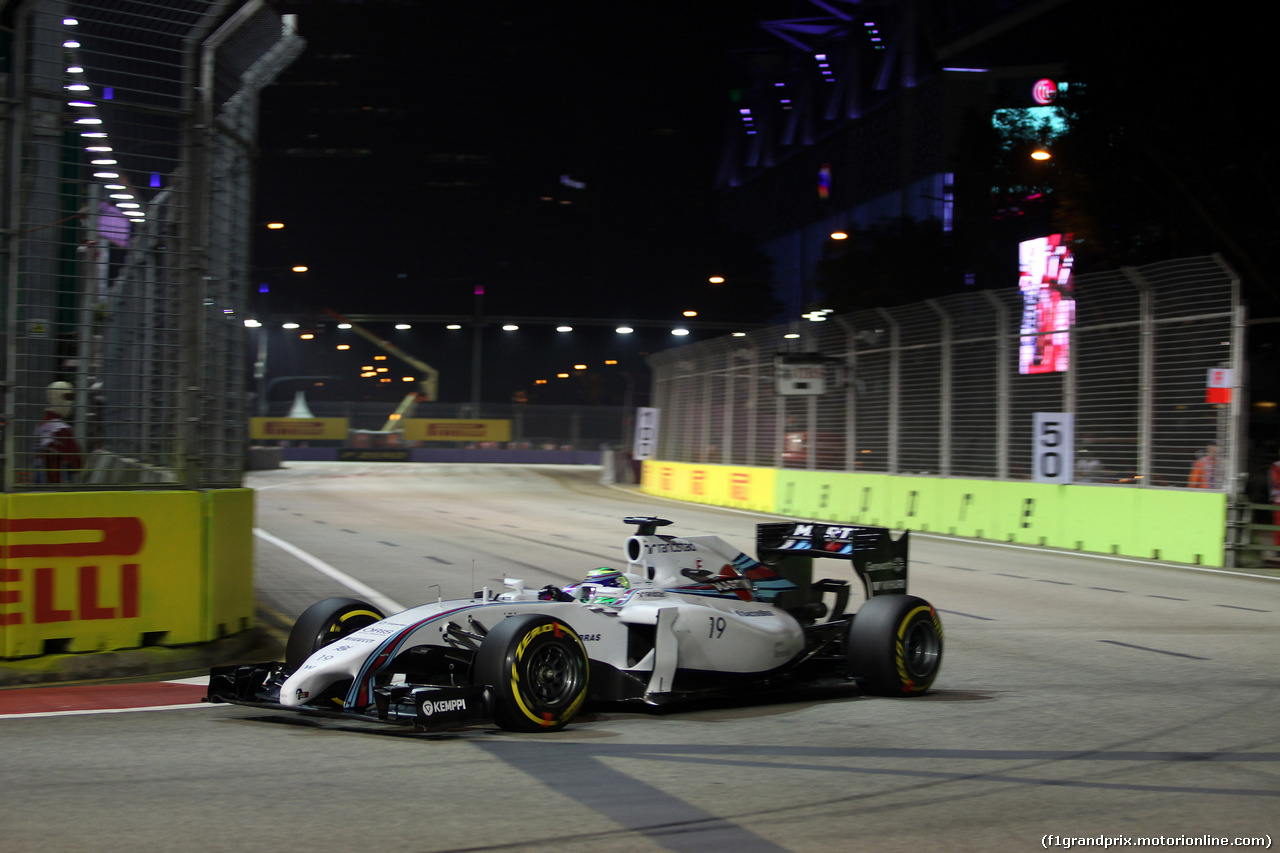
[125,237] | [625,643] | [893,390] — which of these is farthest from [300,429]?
[625,643]

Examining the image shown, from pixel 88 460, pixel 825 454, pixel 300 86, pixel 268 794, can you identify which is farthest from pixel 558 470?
pixel 268 794

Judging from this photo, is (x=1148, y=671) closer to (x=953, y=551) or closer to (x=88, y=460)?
(x=88, y=460)

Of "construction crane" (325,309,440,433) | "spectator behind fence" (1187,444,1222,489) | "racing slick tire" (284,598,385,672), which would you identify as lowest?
"racing slick tire" (284,598,385,672)

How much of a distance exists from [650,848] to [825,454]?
22491 millimetres

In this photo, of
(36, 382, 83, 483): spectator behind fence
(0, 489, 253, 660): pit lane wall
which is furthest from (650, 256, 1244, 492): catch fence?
(36, 382, 83, 483): spectator behind fence

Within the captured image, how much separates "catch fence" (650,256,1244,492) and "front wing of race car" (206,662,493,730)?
1391 cm

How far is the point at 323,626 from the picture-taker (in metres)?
6.89

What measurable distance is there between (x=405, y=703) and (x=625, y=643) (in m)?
1.49

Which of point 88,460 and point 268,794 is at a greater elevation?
point 88,460

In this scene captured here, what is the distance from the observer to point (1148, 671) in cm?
855

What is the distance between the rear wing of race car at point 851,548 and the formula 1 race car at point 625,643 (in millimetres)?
13

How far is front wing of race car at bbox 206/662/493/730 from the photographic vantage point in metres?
5.71

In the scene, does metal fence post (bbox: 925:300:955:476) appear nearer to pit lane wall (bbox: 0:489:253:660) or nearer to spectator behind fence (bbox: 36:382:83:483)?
pit lane wall (bbox: 0:489:253:660)

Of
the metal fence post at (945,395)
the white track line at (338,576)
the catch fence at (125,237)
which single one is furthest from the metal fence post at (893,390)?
the catch fence at (125,237)
